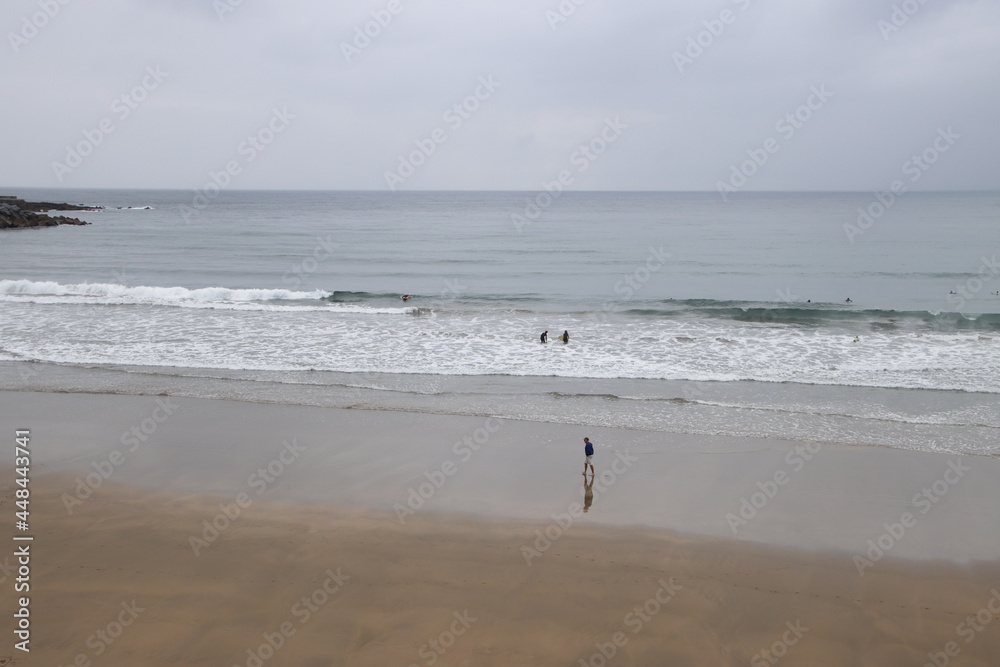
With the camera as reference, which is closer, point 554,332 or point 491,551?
point 491,551

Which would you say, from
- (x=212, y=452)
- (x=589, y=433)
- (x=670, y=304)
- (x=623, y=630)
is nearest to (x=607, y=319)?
(x=670, y=304)

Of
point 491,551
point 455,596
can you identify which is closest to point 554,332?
point 491,551

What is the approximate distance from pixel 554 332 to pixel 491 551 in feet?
51.1

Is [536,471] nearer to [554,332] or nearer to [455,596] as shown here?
[455,596]

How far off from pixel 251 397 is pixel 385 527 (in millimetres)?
8055

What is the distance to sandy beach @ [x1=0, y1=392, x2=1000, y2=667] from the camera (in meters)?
7.77

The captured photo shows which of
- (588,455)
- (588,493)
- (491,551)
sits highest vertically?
(588,455)

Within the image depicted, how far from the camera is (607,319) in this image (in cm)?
2738

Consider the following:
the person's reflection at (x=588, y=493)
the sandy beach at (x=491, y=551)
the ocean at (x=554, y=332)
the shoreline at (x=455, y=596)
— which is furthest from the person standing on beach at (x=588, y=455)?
the ocean at (x=554, y=332)

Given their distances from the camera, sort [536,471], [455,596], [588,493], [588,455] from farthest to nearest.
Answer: [536,471]
[588,455]
[588,493]
[455,596]

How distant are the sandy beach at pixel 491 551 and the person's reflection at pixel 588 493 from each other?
89 millimetres

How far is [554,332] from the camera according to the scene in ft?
80.9

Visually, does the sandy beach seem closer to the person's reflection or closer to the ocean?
the person's reflection

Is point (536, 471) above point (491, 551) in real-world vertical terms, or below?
above
